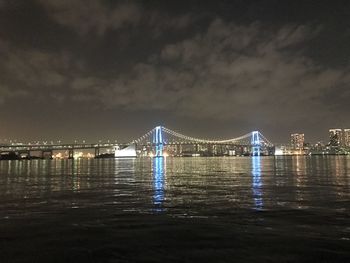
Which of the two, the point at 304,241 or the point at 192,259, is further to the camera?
the point at 304,241

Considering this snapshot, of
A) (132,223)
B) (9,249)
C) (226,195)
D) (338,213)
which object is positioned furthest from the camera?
(226,195)

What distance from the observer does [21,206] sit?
21219mm

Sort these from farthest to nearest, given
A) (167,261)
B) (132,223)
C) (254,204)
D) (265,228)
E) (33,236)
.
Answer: (254,204)
(132,223)
(265,228)
(33,236)
(167,261)

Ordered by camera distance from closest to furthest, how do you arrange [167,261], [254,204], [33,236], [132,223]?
1. [167,261]
2. [33,236]
3. [132,223]
4. [254,204]

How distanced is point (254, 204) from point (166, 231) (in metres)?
8.12

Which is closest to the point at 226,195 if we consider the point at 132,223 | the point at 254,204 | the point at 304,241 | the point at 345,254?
the point at 254,204

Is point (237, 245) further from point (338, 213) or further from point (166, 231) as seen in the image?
point (338, 213)

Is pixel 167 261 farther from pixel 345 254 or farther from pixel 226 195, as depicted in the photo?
pixel 226 195

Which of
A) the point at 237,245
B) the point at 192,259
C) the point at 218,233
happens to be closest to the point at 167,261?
the point at 192,259

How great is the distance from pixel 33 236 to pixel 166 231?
170 inches

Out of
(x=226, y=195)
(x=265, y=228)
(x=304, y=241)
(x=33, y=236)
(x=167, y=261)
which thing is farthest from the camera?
(x=226, y=195)

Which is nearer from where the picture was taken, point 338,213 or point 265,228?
point 265,228

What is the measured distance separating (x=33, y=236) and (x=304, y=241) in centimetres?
846

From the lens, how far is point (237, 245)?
11930 mm
